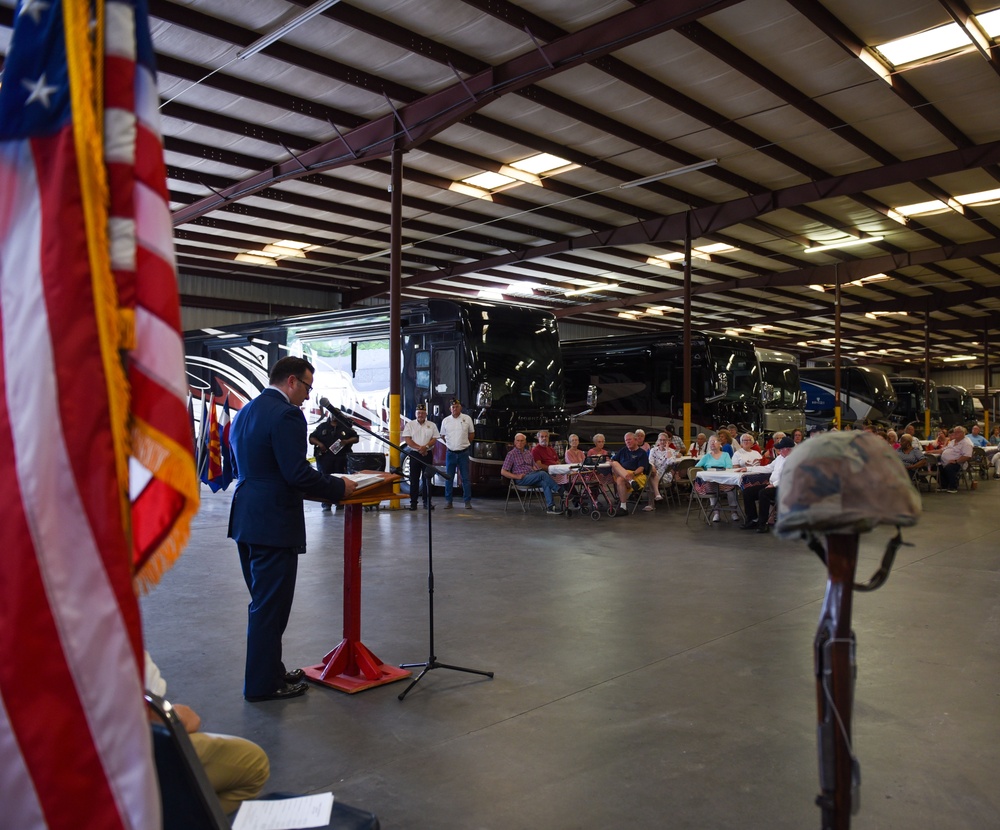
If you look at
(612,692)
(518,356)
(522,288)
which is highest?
(522,288)

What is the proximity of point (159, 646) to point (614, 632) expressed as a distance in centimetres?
266

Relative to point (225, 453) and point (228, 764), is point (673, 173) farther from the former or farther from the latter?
point (228, 764)

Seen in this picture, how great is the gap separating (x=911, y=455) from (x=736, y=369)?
3.34 meters

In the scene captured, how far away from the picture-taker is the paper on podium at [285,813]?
6.59ft

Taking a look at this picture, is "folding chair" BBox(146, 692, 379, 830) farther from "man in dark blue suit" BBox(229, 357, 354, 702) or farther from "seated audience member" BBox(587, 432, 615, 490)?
"seated audience member" BBox(587, 432, 615, 490)

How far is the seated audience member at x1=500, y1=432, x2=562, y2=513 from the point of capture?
10.9 m

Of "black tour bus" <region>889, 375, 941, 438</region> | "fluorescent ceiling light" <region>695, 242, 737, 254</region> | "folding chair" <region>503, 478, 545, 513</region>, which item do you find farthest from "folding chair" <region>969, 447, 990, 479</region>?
"folding chair" <region>503, 478, 545, 513</region>

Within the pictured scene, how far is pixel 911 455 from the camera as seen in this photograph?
13.8 metres

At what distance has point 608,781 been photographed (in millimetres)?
2961

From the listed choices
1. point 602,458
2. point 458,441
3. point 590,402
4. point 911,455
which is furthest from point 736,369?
point 458,441

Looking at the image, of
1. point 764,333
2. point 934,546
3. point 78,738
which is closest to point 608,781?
point 78,738

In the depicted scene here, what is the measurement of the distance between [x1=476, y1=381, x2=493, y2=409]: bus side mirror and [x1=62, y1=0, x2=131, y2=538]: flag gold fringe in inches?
398

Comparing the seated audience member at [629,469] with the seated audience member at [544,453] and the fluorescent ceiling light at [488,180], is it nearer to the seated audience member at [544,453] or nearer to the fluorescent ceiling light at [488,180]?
the seated audience member at [544,453]

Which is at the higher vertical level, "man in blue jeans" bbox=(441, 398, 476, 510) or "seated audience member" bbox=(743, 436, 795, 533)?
"man in blue jeans" bbox=(441, 398, 476, 510)
